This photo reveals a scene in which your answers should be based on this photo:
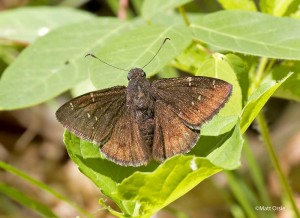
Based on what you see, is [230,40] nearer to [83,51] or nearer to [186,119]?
[186,119]

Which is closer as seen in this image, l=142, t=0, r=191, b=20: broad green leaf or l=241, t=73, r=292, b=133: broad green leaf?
l=241, t=73, r=292, b=133: broad green leaf

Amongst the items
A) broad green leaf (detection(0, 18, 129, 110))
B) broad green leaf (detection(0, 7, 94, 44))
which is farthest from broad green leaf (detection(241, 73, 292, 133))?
broad green leaf (detection(0, 7, 94, 44))

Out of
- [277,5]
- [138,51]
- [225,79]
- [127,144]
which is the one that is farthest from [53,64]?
[277,5]

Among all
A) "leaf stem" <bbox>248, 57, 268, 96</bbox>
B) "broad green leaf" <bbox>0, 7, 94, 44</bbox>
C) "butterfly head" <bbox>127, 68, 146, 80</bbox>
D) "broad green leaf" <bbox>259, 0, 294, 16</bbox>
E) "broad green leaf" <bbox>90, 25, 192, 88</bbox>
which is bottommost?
"broad green leaf" <bbox>0, 7, 94, 44</bbox>

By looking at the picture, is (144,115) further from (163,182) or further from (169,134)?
(163,182)

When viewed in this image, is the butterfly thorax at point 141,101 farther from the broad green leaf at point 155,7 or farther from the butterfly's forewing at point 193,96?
the broad green leaf at point 155,7

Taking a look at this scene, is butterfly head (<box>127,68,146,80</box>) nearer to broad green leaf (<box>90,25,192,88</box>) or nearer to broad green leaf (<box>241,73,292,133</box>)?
broad green leaf (<box>90,25,192,88</box>)

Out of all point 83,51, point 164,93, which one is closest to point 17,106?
point 83,51
